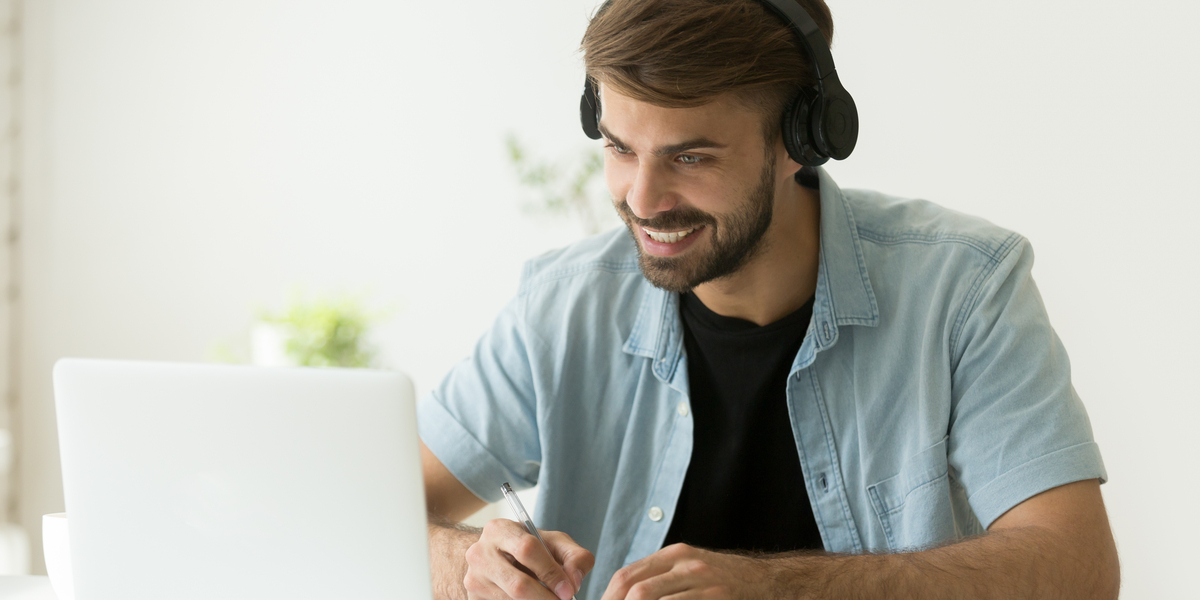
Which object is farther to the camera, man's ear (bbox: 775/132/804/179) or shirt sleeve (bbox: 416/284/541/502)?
shirt sleeve (bbox: 416/284/541/502)

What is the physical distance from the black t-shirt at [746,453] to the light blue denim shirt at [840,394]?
0.03 m

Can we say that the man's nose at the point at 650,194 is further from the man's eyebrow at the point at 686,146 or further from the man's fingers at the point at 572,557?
the man's fingers at the point at 572,557

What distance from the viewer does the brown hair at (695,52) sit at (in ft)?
3.47

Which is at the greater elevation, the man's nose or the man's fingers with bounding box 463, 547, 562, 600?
the man's nose

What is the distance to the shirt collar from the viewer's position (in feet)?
3.88

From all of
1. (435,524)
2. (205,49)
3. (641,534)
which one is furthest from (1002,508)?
(205,49)

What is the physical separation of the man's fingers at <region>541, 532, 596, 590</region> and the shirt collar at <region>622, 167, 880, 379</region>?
383mm

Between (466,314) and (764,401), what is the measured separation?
174cm

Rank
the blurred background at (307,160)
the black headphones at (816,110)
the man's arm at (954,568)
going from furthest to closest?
the blurred background at (307,160) → the black headphones at (816,110) → the man's arm at (954,568)

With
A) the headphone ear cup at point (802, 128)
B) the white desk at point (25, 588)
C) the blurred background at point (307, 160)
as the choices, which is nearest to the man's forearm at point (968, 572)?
the headphone ear cup at point (802, 128)

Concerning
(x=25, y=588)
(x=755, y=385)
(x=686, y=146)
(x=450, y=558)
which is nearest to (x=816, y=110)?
(x=686, y=146)

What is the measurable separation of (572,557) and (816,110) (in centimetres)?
61

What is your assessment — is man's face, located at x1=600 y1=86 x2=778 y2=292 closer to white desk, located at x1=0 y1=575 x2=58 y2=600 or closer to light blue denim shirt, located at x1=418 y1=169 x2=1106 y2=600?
light blue denim shirt, located at x1=418 y1=169 x2=1106 y2=600

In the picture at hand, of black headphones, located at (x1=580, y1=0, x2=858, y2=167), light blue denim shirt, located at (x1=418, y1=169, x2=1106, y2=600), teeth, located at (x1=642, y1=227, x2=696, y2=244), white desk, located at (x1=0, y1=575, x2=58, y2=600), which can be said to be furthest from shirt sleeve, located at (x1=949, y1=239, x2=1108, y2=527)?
white desk, located at (x1=0, y1=575, x2=58, y2=600)
